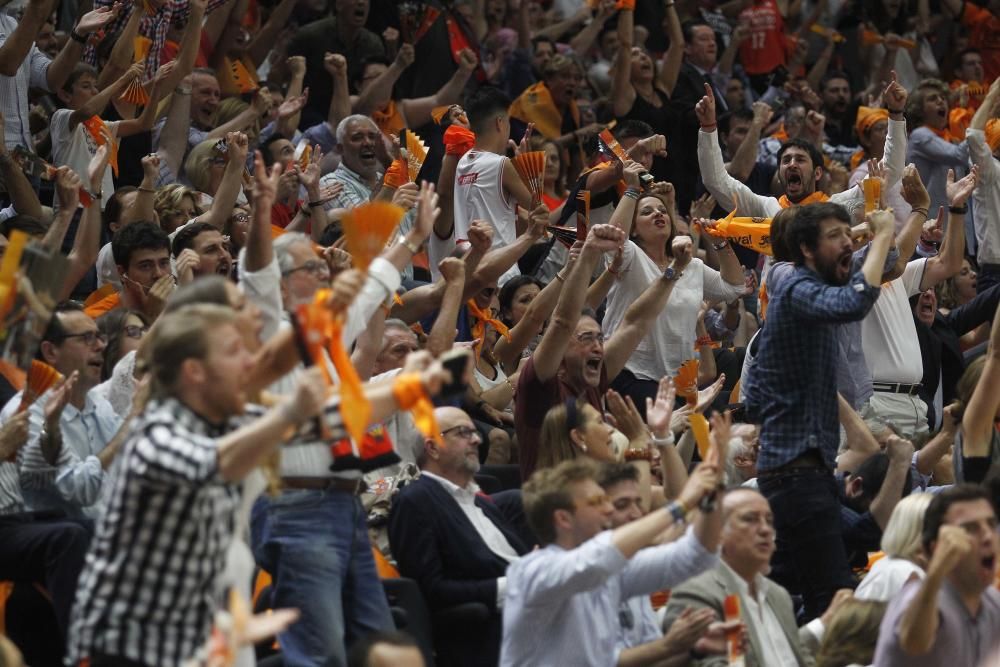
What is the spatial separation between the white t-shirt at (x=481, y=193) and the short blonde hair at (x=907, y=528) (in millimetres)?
3671

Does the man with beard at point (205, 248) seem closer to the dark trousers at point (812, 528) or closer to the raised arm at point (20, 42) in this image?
the dark trousers at point (812, 528)

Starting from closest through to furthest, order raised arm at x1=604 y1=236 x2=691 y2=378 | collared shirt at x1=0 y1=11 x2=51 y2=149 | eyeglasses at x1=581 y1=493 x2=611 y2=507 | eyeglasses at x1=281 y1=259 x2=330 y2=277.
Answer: eyeglasses at x1=581 y1=493 x2=611 y2=507 < eyeglasses at x1=281 y1=259 x2=330 y2=277 < raised arm at x1=604 y1=236 x2=691 y2=378 < collared shirt at x1=0 y1=11 x2=51 y2=149

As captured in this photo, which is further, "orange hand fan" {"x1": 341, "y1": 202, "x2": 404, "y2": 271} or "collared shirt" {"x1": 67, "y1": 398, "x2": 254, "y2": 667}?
"orange hand fan" {"x1": 341, "y1": 202, "x2": 404, "y2": 271}

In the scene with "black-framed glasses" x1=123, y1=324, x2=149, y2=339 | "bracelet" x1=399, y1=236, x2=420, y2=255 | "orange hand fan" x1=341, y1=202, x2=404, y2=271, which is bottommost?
"black-framed glasses" x1=123, y1=324, x2=149, y2=339

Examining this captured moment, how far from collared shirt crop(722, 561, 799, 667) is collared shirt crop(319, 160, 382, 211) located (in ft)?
13.8

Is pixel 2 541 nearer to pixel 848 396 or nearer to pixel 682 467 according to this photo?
pixel 682 467

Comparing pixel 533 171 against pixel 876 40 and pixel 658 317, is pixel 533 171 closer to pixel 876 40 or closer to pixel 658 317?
pixel 658 317

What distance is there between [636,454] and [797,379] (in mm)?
764

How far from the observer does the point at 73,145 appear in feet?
28.5

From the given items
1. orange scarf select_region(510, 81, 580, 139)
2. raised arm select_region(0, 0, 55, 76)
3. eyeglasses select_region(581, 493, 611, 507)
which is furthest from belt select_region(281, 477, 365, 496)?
orange scarf select_region(510, 81, 580, 139)

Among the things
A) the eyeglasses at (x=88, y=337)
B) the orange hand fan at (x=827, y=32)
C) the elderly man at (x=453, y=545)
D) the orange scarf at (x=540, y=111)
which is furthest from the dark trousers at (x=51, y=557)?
the orange hand fan at (x=827, y=32)

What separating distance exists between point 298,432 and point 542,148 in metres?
6.42

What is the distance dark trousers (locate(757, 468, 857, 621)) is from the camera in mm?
5602

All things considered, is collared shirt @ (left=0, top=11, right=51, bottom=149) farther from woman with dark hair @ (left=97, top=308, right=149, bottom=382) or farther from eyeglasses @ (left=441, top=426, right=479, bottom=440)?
eyeglasses @ (left=441, top=426, right=479, bottom=440)
